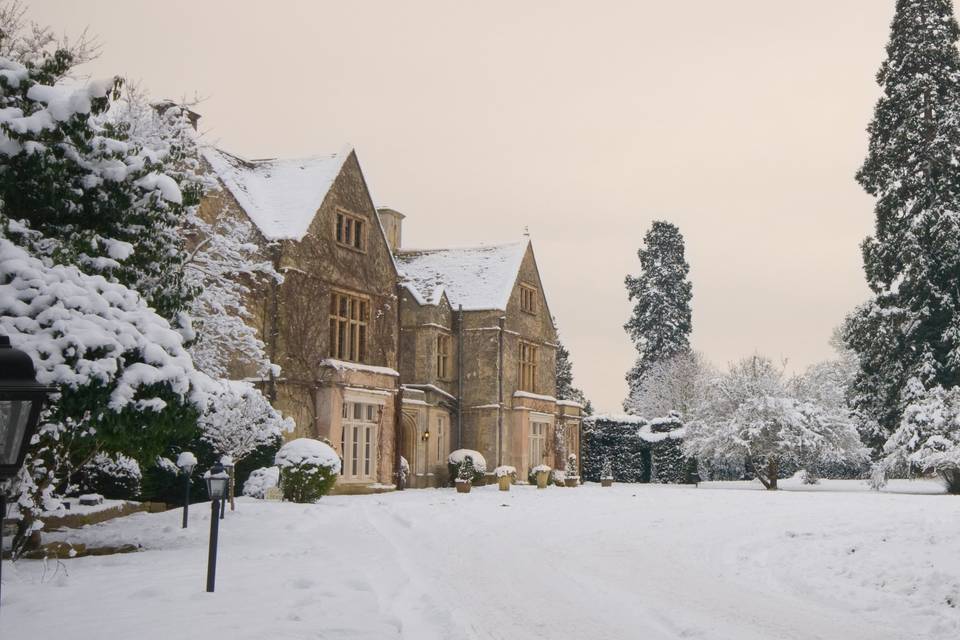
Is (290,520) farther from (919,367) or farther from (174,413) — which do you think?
(919,367)

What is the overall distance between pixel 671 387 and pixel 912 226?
27020 millimetres

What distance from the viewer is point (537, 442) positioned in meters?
40.3

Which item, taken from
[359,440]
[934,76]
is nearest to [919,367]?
[934,76]

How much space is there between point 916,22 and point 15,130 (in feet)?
107

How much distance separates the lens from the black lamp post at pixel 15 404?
197 inches

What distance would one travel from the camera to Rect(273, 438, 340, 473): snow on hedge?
21.6 metres

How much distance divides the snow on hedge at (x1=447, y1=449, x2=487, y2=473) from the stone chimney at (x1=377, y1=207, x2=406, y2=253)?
1132 centimetres

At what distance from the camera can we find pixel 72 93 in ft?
35.1

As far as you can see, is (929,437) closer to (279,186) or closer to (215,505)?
(279,186)

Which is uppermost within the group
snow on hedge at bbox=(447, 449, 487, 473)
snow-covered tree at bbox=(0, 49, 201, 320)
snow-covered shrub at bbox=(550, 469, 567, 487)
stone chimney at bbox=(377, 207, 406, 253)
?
stone chimney at bbox=(377, 207, 406, 253)

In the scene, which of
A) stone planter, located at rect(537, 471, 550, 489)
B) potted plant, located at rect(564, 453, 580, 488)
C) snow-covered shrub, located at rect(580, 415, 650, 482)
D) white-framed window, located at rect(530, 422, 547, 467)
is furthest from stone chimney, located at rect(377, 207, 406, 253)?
snow-covered shrub, located at rect(580, 415, 650, 482)

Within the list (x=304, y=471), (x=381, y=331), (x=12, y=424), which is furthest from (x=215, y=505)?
(x=381, y=331)

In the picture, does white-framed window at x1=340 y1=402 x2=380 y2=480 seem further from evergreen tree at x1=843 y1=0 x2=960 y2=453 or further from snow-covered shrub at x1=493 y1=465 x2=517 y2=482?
evergreen tree at x1=843 y1=0 x2=960 y2=453

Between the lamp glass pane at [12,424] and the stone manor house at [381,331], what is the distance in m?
17.4
